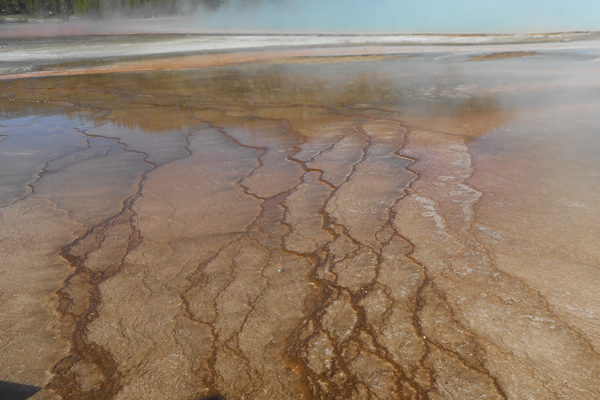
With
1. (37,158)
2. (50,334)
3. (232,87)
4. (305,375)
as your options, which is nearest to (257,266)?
(305,375)

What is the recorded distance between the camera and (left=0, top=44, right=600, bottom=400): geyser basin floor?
167cm

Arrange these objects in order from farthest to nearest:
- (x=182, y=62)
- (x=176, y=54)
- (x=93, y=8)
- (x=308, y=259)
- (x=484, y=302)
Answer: (x=93, y=8), (x=176, y=54), (x=182, y=62), (x=308, y=259), (x=484, y=302)

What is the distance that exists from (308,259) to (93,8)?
194 ft

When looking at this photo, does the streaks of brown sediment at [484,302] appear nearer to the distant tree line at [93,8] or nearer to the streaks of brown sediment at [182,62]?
the streaks of brown sediment at [182,62]

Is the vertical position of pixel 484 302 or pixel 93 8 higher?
pixel 484 302

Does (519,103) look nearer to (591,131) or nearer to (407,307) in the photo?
(591,131)

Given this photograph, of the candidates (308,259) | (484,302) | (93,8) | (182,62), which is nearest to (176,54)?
(182,62)

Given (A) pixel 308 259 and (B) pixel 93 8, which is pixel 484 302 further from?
(B) pixel 93 8

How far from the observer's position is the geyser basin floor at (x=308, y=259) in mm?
1665

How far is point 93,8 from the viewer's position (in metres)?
50.3

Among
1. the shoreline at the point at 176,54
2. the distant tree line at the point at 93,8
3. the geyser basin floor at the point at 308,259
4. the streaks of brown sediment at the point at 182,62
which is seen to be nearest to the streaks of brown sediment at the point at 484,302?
the geyser basin floor at the point at 308,259

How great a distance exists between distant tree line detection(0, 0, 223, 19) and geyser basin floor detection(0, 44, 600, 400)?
176 ft

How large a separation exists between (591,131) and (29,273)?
5.41 metres

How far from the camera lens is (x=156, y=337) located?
1.88 m
